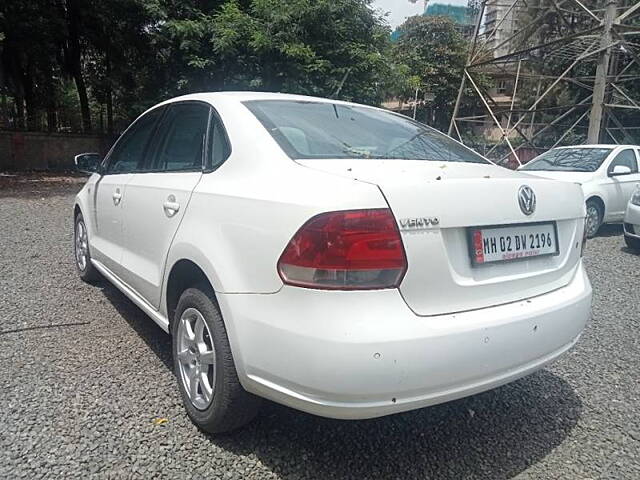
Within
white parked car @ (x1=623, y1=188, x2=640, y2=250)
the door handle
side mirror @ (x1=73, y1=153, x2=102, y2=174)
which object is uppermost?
side mirror @ (x1=73, y1=153, x2=102, y2=174)

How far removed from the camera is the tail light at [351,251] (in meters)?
1.76

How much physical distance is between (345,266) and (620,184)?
8.02 metres

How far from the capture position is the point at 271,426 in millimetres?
2414

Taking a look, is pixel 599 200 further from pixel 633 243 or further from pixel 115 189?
pixel 115 189

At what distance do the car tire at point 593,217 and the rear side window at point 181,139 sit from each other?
6820mm

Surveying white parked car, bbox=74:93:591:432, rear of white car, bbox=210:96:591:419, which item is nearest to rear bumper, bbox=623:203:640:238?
white parked car, bbox=74:93:591:432

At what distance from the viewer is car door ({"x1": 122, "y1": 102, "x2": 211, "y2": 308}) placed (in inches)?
103

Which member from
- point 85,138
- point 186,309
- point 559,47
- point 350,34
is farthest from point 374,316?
point 85,138

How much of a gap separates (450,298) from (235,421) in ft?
3.55

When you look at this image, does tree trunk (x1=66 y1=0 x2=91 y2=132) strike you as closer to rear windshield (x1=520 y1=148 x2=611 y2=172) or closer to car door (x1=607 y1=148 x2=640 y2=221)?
rear windshield (x1=520 y1=148 x2=611 y2=172)

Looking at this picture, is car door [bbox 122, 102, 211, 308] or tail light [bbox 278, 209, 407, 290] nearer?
tail light [bbox 278, 209, 407, 290]

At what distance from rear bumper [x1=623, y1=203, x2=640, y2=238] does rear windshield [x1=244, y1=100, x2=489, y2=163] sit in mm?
4753

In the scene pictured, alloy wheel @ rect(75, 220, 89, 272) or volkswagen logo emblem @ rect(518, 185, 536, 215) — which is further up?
volkswagen logo emblem @ rect(518, 185, 536, 215)

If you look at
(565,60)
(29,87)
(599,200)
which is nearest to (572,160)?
(599,200)
